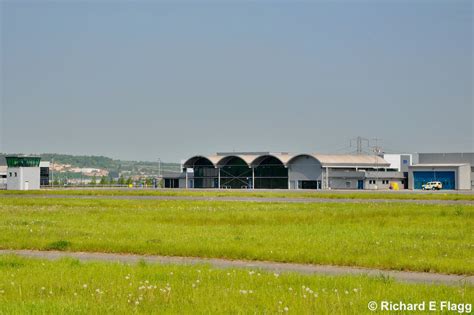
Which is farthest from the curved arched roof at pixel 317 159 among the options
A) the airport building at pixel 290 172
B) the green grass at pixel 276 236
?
the green grass at pixel 276 236

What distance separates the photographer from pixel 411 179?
4122 inches

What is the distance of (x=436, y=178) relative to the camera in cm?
10219

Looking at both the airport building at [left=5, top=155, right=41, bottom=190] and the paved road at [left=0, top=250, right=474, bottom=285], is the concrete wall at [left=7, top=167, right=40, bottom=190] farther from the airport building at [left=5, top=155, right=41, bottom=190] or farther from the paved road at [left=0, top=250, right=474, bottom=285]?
the paved road at [left=0, top=250, right=474, bottom=285]

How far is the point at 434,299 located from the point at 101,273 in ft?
25.2

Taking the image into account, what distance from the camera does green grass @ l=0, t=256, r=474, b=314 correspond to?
1184cm

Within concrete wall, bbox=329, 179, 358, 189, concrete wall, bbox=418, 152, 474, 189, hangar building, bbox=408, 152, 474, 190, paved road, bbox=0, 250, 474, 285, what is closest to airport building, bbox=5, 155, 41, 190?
concrete wall, bbox=329, 179, 358, 189

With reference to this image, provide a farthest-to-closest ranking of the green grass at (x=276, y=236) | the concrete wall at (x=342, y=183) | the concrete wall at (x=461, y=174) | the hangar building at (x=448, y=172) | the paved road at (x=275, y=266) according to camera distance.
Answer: the concrete wall at (x=342, y=183) → the hangar building at (x=448, y=172) → the concrete wall at (x=461, y=174) → the green grass at (x=276, y=236) → the paved road at (x=275, y=266)

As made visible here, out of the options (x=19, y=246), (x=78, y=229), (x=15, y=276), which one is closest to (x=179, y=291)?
(x=15, y=276)

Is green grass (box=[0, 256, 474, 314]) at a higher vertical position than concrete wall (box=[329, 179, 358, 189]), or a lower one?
lower

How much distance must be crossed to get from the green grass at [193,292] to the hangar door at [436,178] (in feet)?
296

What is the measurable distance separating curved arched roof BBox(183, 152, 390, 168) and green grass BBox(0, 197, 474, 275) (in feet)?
221

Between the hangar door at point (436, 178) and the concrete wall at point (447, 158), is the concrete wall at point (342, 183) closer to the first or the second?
the hangar door at point (436, 178)

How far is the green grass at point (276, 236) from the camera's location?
19.8m

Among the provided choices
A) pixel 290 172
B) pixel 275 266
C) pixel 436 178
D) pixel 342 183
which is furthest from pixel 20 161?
pixel 275 266
